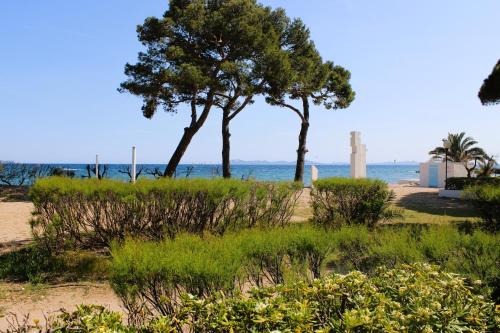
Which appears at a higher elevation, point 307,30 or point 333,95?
point 307,30

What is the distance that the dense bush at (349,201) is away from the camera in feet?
29.6

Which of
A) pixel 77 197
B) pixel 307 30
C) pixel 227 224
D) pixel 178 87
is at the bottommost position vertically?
A: pixel 227 224

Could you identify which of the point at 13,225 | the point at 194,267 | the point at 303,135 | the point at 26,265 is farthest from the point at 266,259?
the point at 303,135

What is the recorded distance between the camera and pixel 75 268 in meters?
6.45

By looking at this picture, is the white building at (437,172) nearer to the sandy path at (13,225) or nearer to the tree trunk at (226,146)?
the tree trunk at (226,146)

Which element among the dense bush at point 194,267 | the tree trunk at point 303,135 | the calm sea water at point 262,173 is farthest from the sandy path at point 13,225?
the tree trunk at point 303,135

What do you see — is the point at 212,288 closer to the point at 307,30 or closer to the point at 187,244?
the point at 187,244

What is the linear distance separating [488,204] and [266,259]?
581 centimetres

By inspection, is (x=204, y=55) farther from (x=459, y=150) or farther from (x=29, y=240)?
(x=459, y=150)

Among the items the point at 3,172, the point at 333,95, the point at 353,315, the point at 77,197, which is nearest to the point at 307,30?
the point at 333,95

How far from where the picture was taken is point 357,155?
21.2 m

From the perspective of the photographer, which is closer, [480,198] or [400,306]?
[400,306]

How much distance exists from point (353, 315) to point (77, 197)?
5288 millimetres

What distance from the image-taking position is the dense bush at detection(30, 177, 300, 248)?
6461mm
